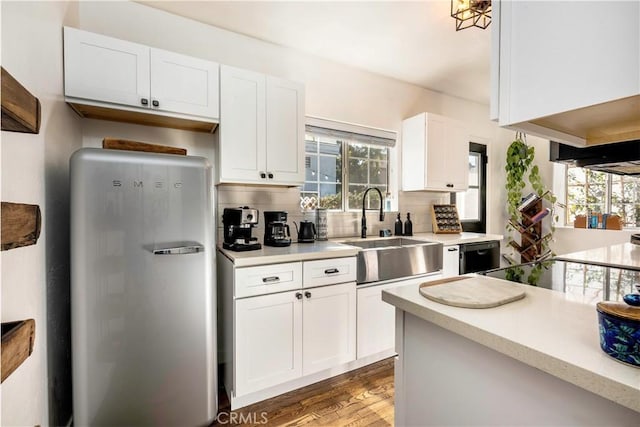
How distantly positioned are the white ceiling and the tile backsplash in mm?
1249

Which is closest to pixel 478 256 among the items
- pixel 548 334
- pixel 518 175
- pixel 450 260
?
pixel 450 260

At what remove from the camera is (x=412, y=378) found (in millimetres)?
1014

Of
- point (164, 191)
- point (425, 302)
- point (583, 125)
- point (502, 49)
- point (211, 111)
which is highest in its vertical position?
point (211, 111)

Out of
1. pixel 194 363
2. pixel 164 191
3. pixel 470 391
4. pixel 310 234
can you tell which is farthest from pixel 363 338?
pixel 164 191

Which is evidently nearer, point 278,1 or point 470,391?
point 470,391

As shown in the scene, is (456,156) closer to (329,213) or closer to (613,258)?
(329,213)

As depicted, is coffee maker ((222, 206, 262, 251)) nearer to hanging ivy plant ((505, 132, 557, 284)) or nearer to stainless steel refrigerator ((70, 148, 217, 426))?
stainless steel refrigerator ((70, 148, 217, 426))

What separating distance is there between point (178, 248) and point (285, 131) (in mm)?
1183

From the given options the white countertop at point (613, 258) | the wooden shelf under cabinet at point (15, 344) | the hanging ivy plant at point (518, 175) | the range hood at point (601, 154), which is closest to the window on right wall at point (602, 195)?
the hanging ivy plant at point (518, 175)

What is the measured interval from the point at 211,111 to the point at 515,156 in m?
3.71

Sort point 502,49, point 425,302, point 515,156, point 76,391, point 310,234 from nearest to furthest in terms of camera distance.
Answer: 1. point 502,49
2. point 425,302
3. point 76,391
4. point 310,234
5. point 515,156

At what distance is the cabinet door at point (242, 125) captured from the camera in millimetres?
2021

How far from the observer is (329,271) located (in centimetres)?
200

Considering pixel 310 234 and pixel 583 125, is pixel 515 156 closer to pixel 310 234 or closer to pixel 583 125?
pixel 310 234
